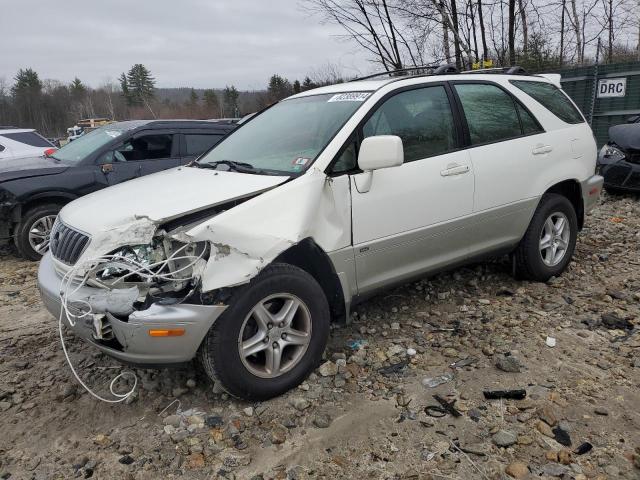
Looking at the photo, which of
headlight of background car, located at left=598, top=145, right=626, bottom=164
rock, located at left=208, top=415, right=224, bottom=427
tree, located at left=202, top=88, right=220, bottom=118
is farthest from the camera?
tree, located at left=202, top=88, right=220, bottom=118

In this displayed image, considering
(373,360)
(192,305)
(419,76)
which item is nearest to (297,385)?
(373,360)

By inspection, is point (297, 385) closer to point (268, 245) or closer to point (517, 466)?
point (268, 245)

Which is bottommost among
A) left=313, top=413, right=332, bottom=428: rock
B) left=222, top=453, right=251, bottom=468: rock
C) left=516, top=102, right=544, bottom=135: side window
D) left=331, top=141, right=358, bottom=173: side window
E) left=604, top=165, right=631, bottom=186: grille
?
left=222, top=453, right=251, bottom=468: rock

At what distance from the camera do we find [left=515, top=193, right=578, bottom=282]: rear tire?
428 centimetres

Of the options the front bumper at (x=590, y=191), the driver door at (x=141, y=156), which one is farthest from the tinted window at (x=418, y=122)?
the driver door at (x=141, y=156)

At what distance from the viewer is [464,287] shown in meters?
4.50

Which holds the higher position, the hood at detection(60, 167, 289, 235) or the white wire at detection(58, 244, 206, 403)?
the hood at detection(60, 167, 289, 235)

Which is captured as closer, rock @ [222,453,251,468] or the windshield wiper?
rock @ [222,453,251,468]

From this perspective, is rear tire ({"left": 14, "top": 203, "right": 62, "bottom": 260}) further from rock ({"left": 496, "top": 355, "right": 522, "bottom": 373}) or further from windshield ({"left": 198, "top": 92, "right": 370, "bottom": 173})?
rock ({"left": 496, "top": 355, "right": 522, "bottom": 373})

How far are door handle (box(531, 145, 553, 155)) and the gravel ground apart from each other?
1.22 meters

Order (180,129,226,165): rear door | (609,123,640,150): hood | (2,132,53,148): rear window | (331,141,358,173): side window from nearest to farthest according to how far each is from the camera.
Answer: (331,141,358,173): side window, (180,129,226,165): rear door, (609,123,640,150): hood, (2,132,53,148): rear window

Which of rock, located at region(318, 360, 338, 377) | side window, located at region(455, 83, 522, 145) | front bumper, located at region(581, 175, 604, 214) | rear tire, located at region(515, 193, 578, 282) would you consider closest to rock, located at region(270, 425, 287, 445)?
rock, located at region(318, 360, 338, 377)

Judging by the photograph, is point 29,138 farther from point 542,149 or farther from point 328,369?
point 542,149

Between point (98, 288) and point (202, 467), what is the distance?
3.48 feet
